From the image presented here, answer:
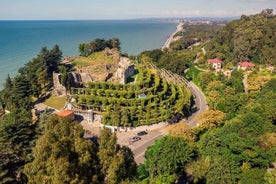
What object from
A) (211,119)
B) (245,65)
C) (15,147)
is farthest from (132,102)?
(245,65)

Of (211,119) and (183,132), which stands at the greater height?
(183,132)

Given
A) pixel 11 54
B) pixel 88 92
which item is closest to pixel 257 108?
pixel 88 92

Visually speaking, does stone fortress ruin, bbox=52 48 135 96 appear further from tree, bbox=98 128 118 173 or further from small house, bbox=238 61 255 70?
→ tree, bbox=98 128 118 173

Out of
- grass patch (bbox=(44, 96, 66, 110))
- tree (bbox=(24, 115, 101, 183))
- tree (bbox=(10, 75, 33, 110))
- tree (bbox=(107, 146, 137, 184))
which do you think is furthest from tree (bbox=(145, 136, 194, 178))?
tree (bbox=(10, 75, 33, 110))

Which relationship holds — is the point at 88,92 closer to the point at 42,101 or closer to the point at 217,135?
the point at 42,101

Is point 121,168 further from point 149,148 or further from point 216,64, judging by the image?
point 216,64

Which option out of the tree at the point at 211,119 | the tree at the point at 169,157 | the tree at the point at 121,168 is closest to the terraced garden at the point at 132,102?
the tree at the point at 211,119
